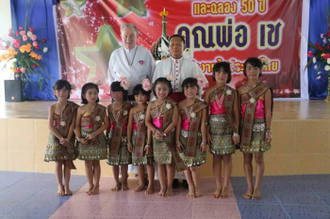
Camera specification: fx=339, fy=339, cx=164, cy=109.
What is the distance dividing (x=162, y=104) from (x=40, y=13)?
579cm

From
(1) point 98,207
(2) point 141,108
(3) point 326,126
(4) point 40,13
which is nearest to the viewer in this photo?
(1) point 98,207

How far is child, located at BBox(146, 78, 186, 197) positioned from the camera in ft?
9.24

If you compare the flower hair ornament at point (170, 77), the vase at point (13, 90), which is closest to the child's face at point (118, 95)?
the flower hair ornament at point (170, 77)

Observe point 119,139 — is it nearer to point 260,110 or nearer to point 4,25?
point 260,110

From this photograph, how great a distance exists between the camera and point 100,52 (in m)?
7.27

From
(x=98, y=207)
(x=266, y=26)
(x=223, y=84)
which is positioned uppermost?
(x=266, y=26)

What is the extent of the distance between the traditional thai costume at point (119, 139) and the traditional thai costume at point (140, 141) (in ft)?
0.31

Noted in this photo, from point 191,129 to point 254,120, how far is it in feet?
1.71

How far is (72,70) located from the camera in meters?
7.50

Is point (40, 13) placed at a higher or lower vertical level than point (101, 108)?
higher

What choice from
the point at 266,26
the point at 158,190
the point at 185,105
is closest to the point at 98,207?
the point at 158,190

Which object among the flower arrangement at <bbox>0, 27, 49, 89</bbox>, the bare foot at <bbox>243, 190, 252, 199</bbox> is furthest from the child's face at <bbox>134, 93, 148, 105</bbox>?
the flower arrangement at <bbox>0, 27, 49, 89</bbox>

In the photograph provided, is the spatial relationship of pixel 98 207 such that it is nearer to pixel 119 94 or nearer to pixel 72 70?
pixel 119 94

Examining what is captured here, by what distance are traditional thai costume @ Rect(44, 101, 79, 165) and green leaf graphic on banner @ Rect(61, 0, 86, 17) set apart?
486 centimetres
